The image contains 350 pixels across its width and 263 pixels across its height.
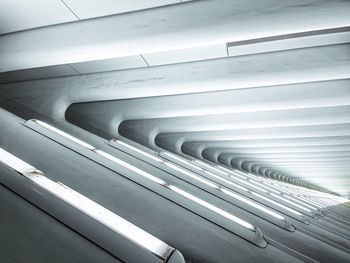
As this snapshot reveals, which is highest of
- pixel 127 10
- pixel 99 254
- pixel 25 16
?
pixel 127 10

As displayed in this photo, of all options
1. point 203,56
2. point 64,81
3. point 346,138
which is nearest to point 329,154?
point 346,138

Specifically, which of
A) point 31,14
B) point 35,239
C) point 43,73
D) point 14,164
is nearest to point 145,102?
point 43,73

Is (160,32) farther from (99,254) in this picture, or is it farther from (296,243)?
(296,243)

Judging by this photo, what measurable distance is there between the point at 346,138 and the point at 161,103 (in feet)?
19.8

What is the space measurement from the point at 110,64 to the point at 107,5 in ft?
4.82

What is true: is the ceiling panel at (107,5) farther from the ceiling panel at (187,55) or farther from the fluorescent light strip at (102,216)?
the fluorescent light strip at (102,216)

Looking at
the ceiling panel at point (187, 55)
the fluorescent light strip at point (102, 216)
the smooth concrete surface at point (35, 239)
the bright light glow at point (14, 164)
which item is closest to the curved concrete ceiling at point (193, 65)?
the ceiling panel at point (187, 55)

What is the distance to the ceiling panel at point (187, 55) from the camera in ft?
11.3

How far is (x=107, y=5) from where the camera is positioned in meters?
2.64

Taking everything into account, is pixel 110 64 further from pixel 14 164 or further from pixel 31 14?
pixel 14 164

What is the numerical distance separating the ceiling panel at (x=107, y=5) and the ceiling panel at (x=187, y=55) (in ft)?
3.20

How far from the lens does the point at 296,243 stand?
100 inches

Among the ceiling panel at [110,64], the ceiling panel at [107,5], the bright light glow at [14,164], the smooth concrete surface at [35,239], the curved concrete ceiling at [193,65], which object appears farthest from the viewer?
the ceiling panel at [110,64]

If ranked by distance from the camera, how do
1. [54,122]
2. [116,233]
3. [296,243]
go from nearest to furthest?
[116,233]
[296,243]
[54,122]
